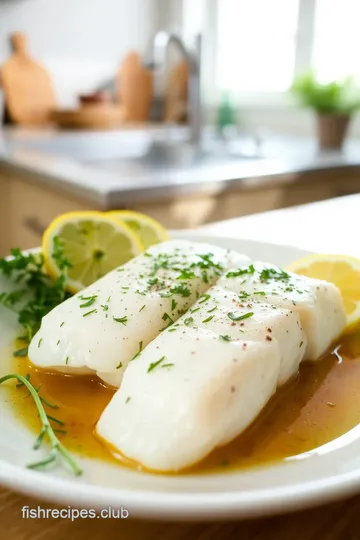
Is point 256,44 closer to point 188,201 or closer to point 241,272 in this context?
point 188,201

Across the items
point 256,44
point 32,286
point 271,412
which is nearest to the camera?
point 271,412

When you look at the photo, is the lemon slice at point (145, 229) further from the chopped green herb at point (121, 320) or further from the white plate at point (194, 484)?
the white plate at point (194, 484)

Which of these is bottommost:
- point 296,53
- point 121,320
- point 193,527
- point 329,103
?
point 193,527

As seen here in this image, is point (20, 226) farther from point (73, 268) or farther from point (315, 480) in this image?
point (315, 480)

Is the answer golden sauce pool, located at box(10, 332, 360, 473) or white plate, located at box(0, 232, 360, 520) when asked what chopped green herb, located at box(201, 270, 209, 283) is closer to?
golden sauce pool, located at box(10, 332, 360, 473)

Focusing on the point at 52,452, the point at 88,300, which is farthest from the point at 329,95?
the point at 52,452

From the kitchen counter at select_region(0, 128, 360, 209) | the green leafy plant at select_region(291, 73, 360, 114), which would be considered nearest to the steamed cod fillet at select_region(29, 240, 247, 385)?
the kitchen counter at select_region(0, 128, 360, 209)

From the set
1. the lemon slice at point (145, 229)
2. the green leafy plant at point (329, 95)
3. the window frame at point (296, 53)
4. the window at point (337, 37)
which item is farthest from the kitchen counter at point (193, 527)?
the window at point (337, 37)
